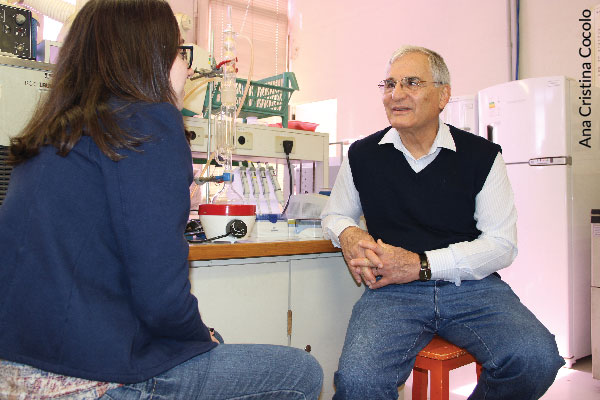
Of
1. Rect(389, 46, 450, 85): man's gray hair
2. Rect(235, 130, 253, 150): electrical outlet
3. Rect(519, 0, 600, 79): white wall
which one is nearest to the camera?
Rect(389, 46, 450, 85): man's gray hair

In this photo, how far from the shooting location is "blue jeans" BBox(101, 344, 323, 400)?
0.74 m

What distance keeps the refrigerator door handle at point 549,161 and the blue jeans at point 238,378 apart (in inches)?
105

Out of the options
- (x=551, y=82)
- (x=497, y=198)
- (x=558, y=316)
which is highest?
(x=551, y=82)

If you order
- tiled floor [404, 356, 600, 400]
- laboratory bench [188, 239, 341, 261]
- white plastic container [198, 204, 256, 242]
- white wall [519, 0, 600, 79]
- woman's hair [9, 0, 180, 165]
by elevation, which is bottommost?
tiled floor [404, 356, 600, 400]

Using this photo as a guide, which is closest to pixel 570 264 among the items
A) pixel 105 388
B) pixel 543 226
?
pixel 543 226

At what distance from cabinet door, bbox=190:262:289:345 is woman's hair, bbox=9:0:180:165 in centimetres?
52

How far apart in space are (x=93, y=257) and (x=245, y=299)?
0.62 metres

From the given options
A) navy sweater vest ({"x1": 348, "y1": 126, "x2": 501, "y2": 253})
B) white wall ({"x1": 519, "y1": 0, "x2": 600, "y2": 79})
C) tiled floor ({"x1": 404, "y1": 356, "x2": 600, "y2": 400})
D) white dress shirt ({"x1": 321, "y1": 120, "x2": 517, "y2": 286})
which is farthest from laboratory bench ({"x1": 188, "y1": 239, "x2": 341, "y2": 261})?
white wall ({"x1": 519, "y1": 0, "x2": 600, "y2": 79})

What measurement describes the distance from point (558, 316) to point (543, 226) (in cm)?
55

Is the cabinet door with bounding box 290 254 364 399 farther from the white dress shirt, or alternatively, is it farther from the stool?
the stool

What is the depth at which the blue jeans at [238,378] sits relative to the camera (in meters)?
0.74

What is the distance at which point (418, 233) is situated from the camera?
1.52 meters

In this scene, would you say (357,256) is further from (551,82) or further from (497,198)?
(551,82)

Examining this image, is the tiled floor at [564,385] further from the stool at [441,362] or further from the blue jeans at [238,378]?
the blue jeans at [238,378]
